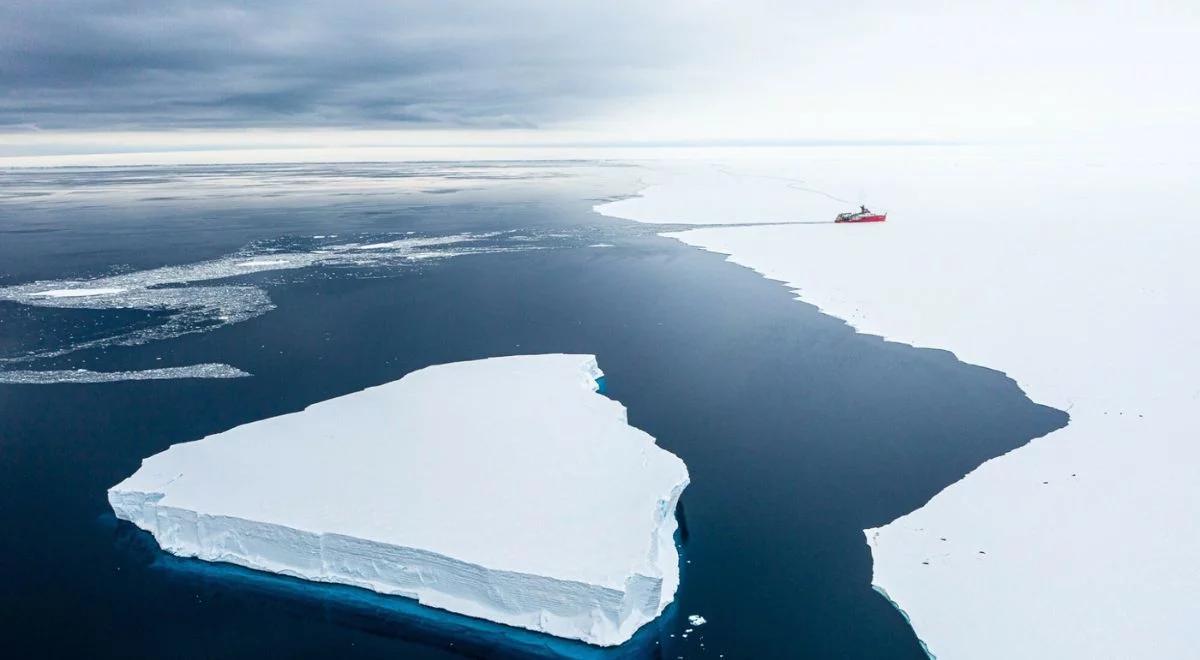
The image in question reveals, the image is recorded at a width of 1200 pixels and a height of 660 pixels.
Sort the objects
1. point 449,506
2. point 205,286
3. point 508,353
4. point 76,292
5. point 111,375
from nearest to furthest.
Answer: point 449,506 < point 111,375 < point 508,353 < point 76,292 < point 205,286

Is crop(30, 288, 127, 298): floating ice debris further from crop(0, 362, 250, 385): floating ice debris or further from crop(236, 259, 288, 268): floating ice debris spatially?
crop(0, 362, 250, 385): floating ice debris

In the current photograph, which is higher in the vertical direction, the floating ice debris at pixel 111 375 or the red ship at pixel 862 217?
the red ship at pixel 862 217

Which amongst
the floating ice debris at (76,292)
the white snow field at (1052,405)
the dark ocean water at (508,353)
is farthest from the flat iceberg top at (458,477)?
the floating ice debris at (76,292)

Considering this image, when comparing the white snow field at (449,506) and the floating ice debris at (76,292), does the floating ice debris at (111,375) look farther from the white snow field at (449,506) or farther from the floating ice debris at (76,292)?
the floating ice debris at (76,292)

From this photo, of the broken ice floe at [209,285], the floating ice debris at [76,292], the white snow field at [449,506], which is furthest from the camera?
the floating ice debris at [76,292]

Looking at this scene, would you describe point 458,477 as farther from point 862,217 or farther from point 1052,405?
point 862,217

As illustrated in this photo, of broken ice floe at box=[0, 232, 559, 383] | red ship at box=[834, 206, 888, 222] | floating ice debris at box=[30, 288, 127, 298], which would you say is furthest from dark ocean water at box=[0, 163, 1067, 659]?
red ship at box=[834, 206, 888, 222]

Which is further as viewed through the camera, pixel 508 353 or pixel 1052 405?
pixel 508 353

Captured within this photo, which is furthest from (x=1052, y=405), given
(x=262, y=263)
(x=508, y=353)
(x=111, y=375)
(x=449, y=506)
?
(x=262, y=263)
